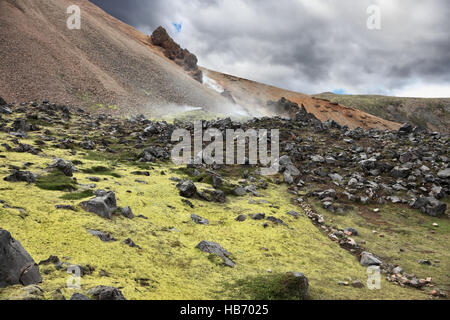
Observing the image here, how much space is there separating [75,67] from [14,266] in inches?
1976

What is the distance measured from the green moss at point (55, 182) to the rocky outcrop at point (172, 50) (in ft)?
299

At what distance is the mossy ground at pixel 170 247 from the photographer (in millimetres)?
6574

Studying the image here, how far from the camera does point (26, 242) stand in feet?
22.2

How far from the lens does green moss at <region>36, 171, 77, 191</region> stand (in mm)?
10625

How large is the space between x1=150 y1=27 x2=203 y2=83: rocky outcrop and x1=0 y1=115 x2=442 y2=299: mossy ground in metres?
90.8

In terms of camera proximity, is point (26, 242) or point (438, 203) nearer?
point (26, 242)

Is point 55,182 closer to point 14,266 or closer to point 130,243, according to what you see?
point 130,243

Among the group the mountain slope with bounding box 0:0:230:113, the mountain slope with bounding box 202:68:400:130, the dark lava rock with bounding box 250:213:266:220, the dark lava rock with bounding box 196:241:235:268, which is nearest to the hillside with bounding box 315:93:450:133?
the mountain slope with bounding box 202:68:400:130

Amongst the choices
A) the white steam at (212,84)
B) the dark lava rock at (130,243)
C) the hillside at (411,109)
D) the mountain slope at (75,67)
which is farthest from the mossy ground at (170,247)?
the hillside at (411,109)

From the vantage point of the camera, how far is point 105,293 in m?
5.29

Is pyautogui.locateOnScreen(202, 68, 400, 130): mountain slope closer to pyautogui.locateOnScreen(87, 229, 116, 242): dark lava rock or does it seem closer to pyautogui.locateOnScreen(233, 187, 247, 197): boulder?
pyautogui.locateOnScreen(233, 187, 247, 197): boulder
